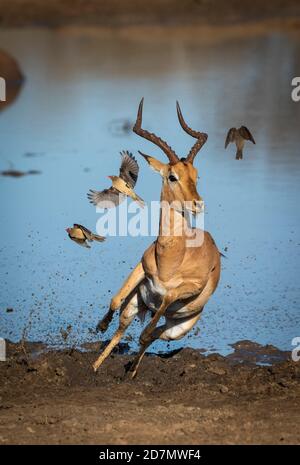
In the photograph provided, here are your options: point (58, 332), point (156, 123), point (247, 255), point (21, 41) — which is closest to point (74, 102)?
point (156, 123)

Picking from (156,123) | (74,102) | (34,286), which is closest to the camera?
(34,286)

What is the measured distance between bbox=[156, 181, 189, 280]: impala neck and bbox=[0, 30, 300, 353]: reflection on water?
112 centimetres

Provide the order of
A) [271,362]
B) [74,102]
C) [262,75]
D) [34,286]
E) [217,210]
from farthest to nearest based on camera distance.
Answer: [262,75]
[74,102]
[217,210]
[34,286]
[271,362]

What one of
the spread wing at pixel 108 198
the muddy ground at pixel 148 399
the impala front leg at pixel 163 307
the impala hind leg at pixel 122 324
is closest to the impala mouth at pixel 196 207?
the impala front leg at pixel 163 307

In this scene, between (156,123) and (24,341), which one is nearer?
(24,341)

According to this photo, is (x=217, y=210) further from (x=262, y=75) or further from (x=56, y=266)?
(x=262, y=75)

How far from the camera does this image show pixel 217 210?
12.2 meters

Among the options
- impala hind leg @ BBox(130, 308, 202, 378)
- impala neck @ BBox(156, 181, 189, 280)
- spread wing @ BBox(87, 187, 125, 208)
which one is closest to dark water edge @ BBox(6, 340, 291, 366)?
impala hind leg @ BBox(130, 308, 202, 378)

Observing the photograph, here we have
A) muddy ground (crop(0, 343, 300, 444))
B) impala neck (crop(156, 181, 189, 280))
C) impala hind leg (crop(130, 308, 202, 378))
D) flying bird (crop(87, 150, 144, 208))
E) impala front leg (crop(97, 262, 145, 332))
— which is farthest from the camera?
flying bird (crop(87, 150, 144, 208))

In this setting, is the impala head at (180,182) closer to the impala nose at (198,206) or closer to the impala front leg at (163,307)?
the impala nose at (198,206)

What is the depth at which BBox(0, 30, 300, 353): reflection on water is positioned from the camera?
9.47 meters

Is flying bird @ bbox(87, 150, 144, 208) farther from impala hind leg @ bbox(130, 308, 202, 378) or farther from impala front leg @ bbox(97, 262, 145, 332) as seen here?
impala hind leg @ bbox(130, 308, 202, 378)

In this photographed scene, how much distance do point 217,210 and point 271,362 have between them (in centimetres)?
403

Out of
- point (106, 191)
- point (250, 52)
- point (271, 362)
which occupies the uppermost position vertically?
point (250, 52)
